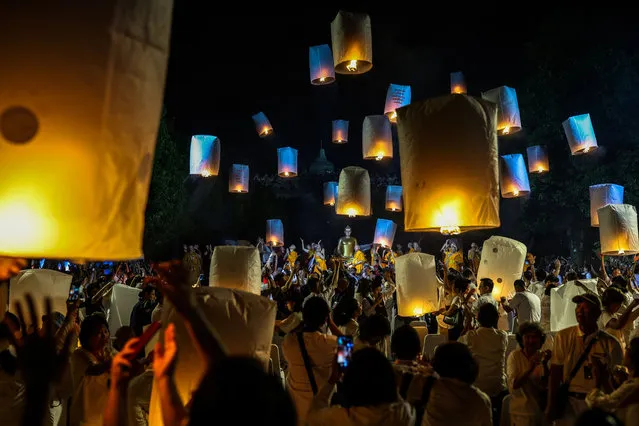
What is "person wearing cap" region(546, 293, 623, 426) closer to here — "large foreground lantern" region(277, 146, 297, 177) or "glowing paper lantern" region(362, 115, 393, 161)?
"glowing paper lantern" region(362, 115, 393, 161)

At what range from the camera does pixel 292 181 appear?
39875 mm

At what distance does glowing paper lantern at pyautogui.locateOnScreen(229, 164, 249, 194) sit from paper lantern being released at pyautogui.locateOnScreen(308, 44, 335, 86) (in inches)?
209

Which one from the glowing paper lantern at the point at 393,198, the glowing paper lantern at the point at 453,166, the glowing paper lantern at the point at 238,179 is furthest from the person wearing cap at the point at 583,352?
the glowing paper lantern at the point at 393,198

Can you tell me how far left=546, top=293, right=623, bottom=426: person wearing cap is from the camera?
14.7ft

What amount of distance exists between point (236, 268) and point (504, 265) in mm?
5019

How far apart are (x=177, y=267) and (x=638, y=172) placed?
22566 millimetres

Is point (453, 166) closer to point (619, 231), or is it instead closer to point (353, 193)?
point (619, 231)

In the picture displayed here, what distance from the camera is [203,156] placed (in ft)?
43.4

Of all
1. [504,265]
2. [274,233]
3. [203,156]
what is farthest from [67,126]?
[274,233]

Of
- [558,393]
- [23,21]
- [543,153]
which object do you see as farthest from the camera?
[543,153]

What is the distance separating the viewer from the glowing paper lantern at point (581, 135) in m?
12.5

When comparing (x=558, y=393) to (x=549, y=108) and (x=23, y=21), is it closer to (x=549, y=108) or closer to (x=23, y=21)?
(x=23, y=21)

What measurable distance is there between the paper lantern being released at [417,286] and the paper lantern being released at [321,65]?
15.2 ft

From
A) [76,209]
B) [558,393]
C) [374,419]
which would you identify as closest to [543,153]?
[558,393]
